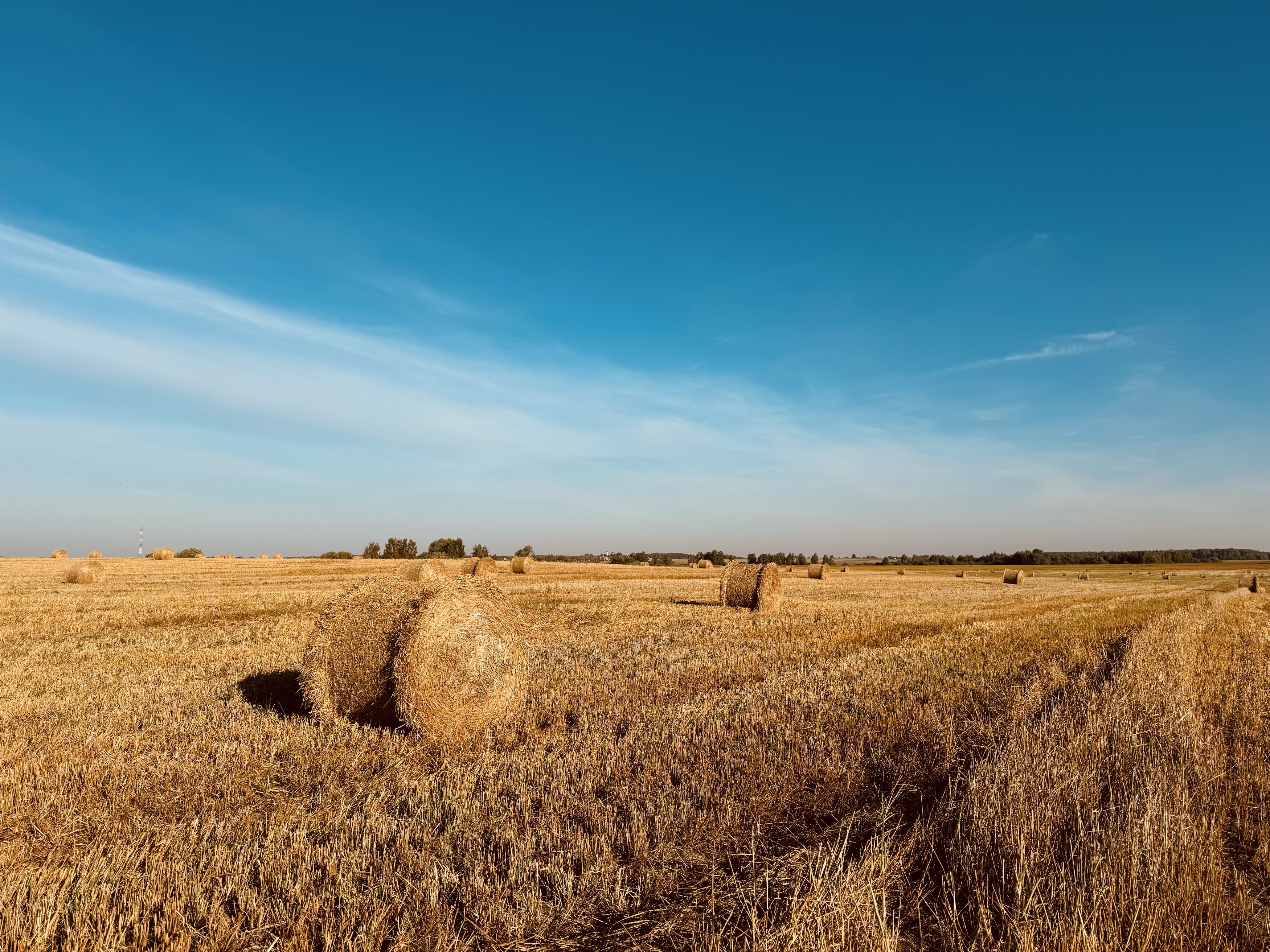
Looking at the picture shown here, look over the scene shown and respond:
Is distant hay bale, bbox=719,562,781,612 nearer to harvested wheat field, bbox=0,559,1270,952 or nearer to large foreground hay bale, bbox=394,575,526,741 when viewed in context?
harvested wheat field, bbox=0,559,1270,952

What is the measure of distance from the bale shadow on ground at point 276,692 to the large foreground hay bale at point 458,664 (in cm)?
130

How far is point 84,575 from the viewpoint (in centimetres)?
2841

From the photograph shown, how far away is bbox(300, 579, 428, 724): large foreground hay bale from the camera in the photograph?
702 centimetres

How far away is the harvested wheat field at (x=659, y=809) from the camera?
3.05m

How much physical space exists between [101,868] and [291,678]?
18.6ft

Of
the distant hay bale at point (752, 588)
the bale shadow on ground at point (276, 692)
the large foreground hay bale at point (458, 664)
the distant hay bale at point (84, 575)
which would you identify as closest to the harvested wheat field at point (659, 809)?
the bale shadow on ground at point (276, 692)

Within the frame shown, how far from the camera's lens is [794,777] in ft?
16.5

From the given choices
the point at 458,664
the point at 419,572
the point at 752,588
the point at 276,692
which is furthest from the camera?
the point at 419,572

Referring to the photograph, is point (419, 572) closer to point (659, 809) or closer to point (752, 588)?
point (752, 588)

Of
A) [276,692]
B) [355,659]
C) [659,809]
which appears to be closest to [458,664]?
[355,659]

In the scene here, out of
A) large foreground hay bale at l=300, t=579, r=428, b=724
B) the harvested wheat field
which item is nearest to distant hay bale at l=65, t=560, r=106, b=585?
the harvested wheat field

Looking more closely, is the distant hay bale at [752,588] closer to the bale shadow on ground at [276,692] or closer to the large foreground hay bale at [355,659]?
the bale shadow on ground at [276,692]

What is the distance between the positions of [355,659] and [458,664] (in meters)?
1.11

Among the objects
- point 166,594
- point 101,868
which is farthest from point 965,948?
point 166,594
